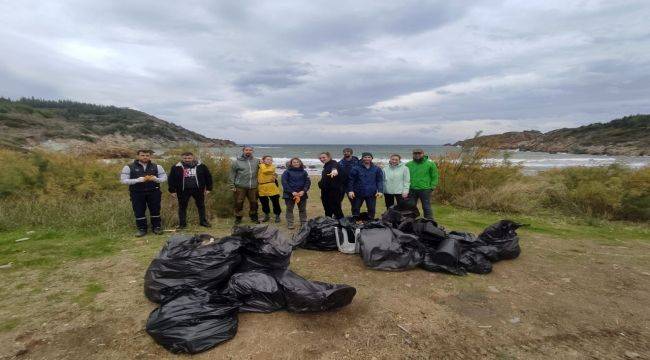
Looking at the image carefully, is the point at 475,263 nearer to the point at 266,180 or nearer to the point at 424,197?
the point at 424,197

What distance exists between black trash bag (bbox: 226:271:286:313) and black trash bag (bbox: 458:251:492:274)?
88.0 inches

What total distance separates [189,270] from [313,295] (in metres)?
1.15

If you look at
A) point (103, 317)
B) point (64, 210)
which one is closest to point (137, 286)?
point (103, 317)

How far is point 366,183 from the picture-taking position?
576 centimetres

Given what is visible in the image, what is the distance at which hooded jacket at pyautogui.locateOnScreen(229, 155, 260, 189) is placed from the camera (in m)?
5.96

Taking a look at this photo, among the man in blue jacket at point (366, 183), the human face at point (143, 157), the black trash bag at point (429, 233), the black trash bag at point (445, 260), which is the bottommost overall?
the black trash bag at point (445, 260)

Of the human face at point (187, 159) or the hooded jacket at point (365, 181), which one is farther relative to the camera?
the hooded jacket at point (365, 181)

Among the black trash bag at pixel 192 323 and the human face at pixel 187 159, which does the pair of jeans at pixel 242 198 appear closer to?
the human face at pixel 187 159

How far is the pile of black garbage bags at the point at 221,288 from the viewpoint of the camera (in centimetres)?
238

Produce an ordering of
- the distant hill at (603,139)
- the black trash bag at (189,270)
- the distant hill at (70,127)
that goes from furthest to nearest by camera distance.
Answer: the distant hill at (603,139) → the distant hill at (70,127) → the black trash bag at (189,270)

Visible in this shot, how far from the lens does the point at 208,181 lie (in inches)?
227

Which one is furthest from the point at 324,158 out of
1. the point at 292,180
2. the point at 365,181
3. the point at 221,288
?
the point at 221,288

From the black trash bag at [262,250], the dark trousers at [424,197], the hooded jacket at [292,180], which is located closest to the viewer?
the black trash bag at [262,250]

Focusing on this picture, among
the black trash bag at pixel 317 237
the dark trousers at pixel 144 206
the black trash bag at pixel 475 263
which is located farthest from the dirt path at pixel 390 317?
the dark trousers at pixel 144 206
